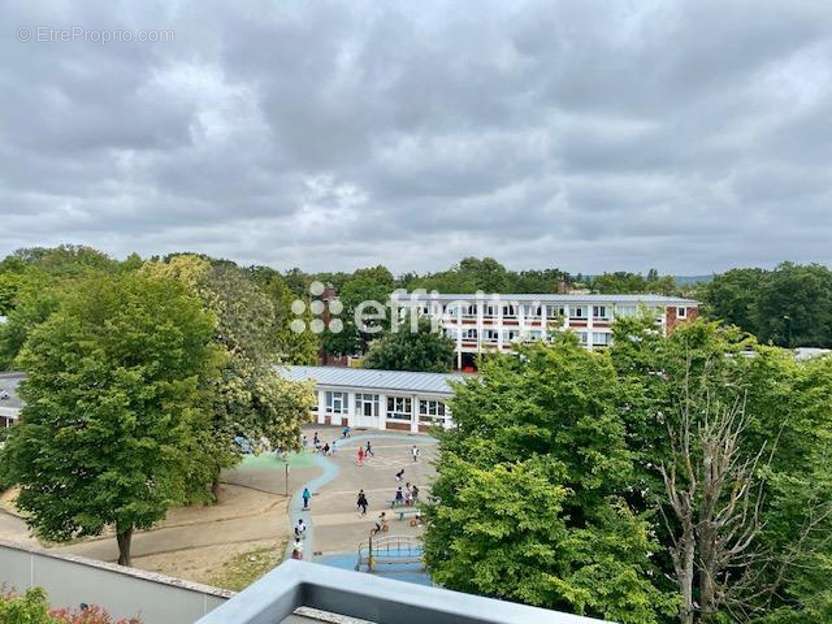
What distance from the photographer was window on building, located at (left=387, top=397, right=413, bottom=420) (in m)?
33.4

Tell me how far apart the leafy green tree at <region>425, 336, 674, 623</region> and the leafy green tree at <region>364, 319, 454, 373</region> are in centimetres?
2694

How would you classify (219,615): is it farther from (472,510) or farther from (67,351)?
(67,351)

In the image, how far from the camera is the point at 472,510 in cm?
987

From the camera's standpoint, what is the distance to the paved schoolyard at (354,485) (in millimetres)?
18350

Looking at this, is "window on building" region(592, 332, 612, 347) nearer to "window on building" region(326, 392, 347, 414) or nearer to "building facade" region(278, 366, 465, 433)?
"building facade" region(278, 366, 465, 433)

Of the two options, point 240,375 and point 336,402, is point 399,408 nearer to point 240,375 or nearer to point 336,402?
point 336,402

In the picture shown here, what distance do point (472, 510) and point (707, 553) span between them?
3795mm

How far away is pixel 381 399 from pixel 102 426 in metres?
20.7

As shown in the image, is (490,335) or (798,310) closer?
(490,335)

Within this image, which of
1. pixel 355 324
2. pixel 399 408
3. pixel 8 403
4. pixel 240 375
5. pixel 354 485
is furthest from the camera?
pixel 355 324

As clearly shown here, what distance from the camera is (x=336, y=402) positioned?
35.1 m

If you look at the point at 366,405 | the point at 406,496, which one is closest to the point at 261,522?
the point at 406,496

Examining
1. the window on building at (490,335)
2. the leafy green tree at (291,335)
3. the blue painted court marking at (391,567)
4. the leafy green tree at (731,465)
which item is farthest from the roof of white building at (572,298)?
the leafy green tree at (731,465)

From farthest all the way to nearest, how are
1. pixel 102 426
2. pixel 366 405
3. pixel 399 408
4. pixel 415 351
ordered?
1. pixel 415 351
2. pixel 366 405
3. pixel 399 408
4. pixel 102 426
